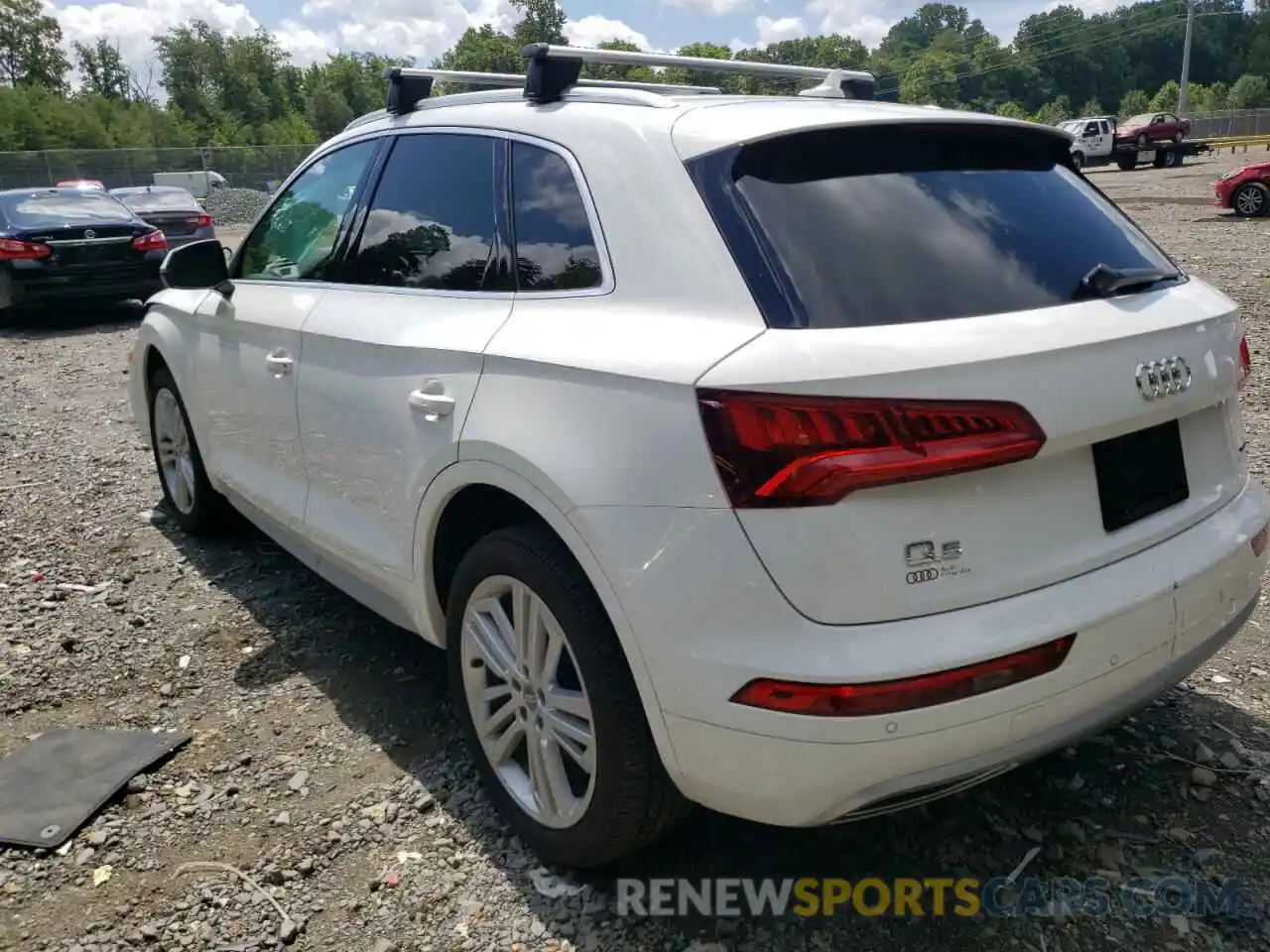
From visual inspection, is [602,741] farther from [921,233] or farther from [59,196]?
[59,196]

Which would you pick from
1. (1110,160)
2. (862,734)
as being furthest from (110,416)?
(1110,160)

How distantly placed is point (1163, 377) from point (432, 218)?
79.2 inches

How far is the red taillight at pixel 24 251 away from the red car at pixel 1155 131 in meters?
37.3

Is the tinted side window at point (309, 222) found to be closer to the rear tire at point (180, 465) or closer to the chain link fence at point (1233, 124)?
the rear tire at point (180, 465)

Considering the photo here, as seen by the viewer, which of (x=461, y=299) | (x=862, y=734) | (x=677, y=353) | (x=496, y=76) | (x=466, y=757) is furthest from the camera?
(x=496, y=76)

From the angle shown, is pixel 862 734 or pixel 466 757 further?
pixel 466 757

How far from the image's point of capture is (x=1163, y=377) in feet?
7.32

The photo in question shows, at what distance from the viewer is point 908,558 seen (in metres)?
1.92

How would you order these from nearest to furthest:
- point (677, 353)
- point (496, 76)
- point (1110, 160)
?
point (677, 353) → point (496, 76) → point (1110, 160)

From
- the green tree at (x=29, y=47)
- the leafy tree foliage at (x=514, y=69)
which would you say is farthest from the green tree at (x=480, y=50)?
the green tree at (x=29, y=47)

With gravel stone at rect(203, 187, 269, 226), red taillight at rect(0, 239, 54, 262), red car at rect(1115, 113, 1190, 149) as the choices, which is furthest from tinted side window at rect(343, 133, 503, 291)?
red car at rect(1115, 113, 1190, 149)

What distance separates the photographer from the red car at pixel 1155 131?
37.8 meters

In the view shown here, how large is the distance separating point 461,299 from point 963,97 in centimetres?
11957

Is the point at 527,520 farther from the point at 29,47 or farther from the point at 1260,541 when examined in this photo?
the point at 29,47
